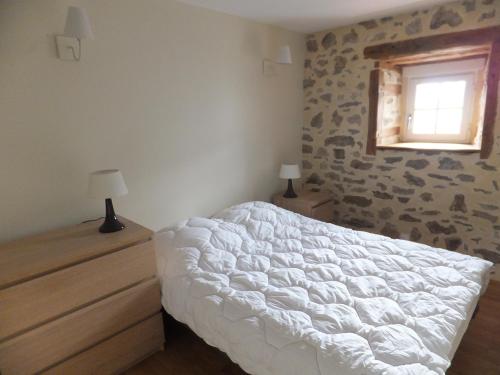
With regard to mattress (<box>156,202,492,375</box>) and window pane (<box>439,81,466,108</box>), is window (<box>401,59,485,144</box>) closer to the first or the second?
window pane (<box>439,81,466,108</box>)

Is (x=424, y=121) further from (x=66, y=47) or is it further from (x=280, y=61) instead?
(x=66, y=47)

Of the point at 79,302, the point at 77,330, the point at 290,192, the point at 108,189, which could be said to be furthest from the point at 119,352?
the point at 290,192

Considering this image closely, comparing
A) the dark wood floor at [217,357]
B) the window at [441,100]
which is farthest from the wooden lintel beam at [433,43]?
the dark wood floor at [217,357]

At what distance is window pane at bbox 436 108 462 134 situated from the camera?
291 cm

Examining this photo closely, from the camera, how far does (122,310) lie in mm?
1688

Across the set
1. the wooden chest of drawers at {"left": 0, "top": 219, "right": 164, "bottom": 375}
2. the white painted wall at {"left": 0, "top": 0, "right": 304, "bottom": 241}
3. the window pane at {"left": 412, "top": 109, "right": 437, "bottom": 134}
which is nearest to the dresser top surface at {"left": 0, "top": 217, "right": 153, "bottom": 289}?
the wooden chest of drawers at {"left": 0, "top": 219, "right": 164, "bottom": 375}

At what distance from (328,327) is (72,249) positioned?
1276 millimetres

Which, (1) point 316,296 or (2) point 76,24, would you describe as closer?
(1) point 316,296

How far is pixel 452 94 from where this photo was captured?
2.91 m

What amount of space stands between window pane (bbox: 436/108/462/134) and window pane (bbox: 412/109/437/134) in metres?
0.05

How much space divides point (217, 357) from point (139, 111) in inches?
66.0

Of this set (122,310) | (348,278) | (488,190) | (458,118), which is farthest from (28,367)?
(458,118)

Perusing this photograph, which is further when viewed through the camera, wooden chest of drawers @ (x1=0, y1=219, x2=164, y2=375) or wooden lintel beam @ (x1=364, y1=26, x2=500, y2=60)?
wooden lintel beam @ (x1=364, y1=26, x2=500, y2=60)

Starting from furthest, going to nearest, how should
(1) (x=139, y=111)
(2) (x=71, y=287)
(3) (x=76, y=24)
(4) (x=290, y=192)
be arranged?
1. (4) (x=290, y=192)
2. (1) (x=139, y=111)
3. (3) (x=76, y=24)
4. (2) (x=71, y=287)
